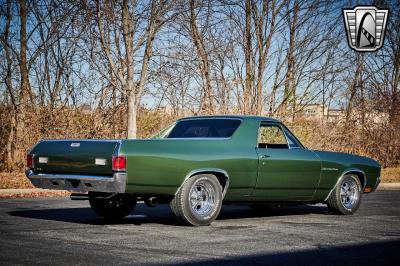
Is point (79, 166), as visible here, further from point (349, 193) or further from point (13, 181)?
point (13, 181)

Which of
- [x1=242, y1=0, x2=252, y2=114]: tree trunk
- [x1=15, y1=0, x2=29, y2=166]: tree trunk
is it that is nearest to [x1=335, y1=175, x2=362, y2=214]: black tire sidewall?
[x1=242, y1=0, x2=252, y2=114]: tree trunk

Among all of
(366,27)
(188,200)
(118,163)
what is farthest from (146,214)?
(366,27)

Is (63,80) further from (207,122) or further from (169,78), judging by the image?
(207,122)

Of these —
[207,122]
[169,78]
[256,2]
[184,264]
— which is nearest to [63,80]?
[169,78]

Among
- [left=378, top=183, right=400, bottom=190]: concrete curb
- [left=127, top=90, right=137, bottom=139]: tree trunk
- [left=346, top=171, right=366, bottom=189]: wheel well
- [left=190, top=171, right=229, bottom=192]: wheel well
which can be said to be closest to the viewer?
[left=190, top=171, right=229, bottom=192]: wheel well

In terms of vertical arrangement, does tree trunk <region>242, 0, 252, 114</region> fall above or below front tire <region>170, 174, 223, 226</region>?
above

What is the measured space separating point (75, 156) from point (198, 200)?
184cm

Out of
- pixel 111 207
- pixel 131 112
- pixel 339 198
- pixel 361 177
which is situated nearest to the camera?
pixel 111 207

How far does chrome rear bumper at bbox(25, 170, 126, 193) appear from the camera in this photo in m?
8.48

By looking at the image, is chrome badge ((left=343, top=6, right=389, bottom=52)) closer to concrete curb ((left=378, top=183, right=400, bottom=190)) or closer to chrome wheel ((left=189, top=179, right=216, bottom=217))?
concrete curb ((left=378, top=183, right=400, bottom=190))

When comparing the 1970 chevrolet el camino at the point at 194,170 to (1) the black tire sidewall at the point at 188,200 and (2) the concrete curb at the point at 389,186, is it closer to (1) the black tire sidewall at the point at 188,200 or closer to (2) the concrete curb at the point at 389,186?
(1) the black tire sidewall at the point at 188,200

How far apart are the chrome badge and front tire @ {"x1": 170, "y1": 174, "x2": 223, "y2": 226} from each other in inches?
651

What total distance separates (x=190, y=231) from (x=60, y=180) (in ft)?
6.36

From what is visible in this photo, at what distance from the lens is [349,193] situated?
11.8 metres
